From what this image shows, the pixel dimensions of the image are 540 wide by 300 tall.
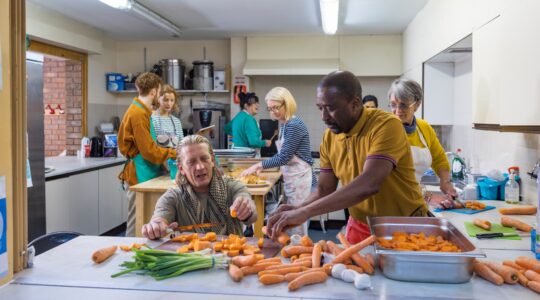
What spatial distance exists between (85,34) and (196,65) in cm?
145

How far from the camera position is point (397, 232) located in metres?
1.63

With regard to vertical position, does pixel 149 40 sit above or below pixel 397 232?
above

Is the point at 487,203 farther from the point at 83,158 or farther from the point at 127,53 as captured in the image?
the point at 127,53

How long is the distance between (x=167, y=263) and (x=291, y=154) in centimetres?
250

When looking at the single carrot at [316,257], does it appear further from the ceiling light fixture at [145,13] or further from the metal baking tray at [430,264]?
the ceiling light fixture at [145,13]

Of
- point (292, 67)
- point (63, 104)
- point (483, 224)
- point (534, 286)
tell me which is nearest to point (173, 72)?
point (63, 104)

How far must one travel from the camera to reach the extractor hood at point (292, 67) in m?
6.17

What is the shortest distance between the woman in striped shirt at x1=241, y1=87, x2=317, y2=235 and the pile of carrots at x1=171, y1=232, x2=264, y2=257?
2014mm

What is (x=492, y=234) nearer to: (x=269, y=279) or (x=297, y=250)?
(x=297, y=250)

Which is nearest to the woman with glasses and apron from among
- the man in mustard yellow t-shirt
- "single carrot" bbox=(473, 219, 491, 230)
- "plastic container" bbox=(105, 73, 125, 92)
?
"single carrot" bbox=(473, 219, 491, 230)

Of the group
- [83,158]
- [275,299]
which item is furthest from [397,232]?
[83,158]

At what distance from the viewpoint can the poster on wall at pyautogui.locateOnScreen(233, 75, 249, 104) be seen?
258 inches

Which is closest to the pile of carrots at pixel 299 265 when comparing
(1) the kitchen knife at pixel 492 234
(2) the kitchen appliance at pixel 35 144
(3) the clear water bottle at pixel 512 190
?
(1) the kitchen knife at pixel 492 234

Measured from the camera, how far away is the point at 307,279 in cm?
136
